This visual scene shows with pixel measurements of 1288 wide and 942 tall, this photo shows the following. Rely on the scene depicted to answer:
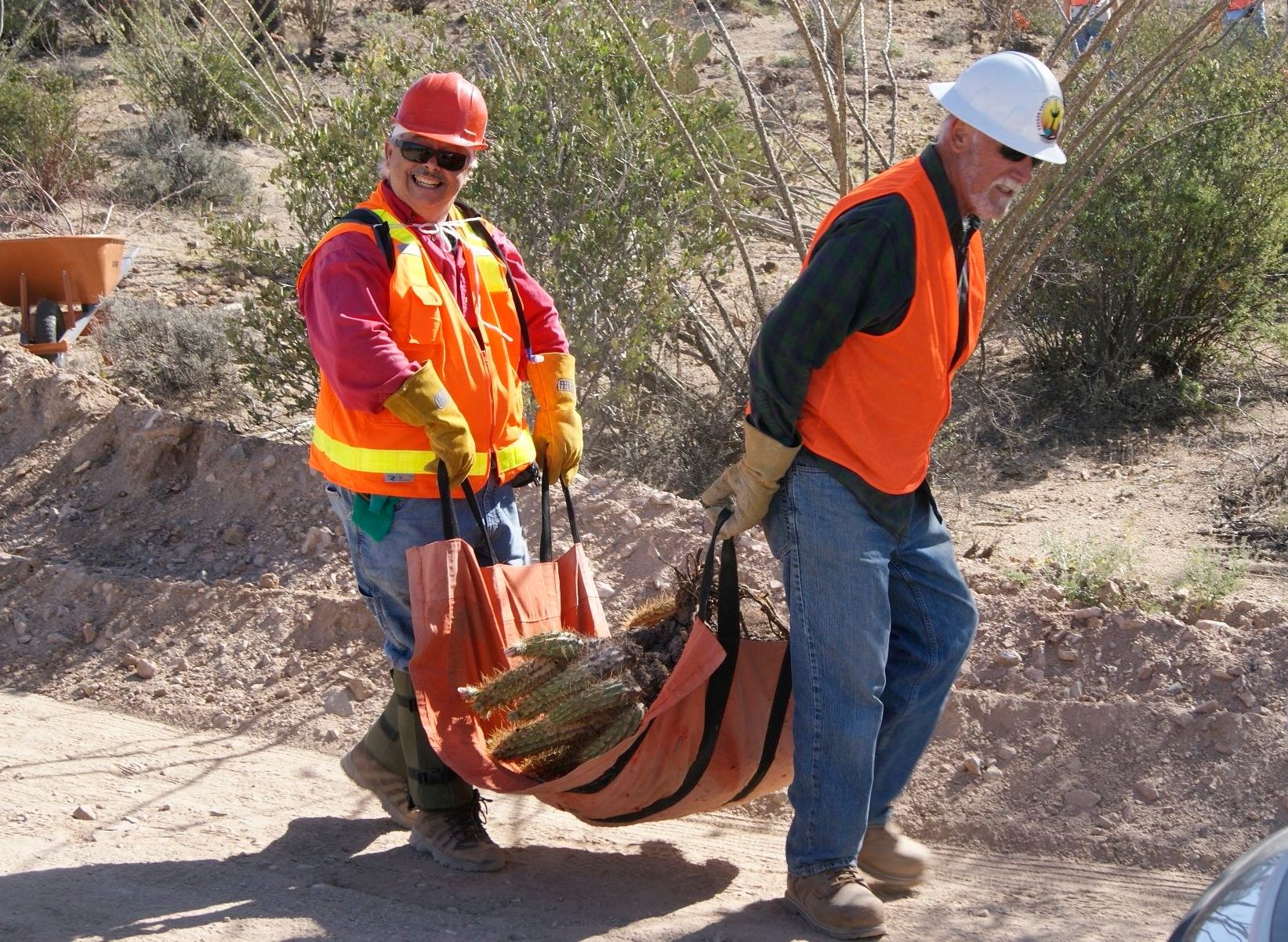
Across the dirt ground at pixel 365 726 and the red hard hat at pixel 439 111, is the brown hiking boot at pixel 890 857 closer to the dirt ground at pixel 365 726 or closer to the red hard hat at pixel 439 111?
the dirt ground at pixel 365 726

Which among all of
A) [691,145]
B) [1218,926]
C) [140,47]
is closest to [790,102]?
[140,47]

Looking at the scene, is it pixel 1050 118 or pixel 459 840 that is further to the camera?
pixel 459 840

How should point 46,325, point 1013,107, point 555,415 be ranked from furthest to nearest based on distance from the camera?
1. point 46,325
2. point 555,415
3. point 1013,107

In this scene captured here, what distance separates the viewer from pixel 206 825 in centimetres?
398

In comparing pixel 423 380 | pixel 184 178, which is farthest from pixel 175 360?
pixel 423 380

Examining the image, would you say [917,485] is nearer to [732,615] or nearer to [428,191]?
[732,615]

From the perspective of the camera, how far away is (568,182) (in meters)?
6.40

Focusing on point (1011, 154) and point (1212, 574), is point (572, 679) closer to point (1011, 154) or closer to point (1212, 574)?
point (1011, 154)

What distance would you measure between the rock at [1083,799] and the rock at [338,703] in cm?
246

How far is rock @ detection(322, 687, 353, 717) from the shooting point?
192 inches

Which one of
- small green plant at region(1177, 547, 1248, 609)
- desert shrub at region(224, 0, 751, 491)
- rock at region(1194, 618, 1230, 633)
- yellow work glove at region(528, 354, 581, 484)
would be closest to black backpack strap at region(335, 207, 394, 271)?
yellow work glove at region(528, 354, 581, 484)

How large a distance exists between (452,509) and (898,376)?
1.19 metres

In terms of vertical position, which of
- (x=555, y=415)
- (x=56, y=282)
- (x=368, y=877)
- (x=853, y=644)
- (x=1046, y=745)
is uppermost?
(x=56, y=282)

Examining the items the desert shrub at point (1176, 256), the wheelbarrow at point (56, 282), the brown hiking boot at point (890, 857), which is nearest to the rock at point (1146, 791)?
the brown hiking boot at point (890, 857)
